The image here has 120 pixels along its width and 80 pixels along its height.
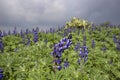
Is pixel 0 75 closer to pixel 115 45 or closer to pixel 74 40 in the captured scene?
pixel 74 40

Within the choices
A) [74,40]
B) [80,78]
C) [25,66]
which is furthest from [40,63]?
[74,40]

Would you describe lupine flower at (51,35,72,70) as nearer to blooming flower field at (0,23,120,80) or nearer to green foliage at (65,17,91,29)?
blooming flower field at (0,23,120,80)

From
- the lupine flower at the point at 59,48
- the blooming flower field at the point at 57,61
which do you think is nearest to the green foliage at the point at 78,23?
the blooming flower field at the point at 57,61

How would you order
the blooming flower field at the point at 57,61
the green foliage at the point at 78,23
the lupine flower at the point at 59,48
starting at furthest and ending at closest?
the green foliage at the point at 78,23 < the blooming flower field at the point at 57,61 < the lupine flower at the point at 59,48

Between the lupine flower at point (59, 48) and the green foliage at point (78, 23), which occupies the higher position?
the green foliage at point (78, 23)

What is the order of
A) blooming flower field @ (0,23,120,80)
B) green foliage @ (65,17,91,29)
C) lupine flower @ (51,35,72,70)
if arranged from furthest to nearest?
green foliage @ (65,17,91,29)
blooming flower field @ (0,23,120,80)
lupine flower @ (51,35,72,70)

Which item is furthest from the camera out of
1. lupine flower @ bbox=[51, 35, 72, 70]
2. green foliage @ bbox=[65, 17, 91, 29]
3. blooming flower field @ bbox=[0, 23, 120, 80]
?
green foliage @ bbox=[65, 17, 91, 29]

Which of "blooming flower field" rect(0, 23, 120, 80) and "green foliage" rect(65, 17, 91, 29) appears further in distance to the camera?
"green foliage" rect(65, 17, 91, 29)

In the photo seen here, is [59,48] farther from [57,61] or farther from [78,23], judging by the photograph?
[78,23]

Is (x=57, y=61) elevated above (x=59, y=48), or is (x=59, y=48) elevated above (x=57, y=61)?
(x=59, y=48)

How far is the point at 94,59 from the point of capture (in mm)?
9844

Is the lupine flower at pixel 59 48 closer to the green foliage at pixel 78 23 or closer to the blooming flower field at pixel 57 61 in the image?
the blooming flower field at pixel 57 61

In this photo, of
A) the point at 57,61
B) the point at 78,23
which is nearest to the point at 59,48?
the point at 57,61

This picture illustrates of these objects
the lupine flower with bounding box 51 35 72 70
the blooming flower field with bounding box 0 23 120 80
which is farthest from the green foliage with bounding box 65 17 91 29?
the lupine flower with bounding box 51 35 72 70
